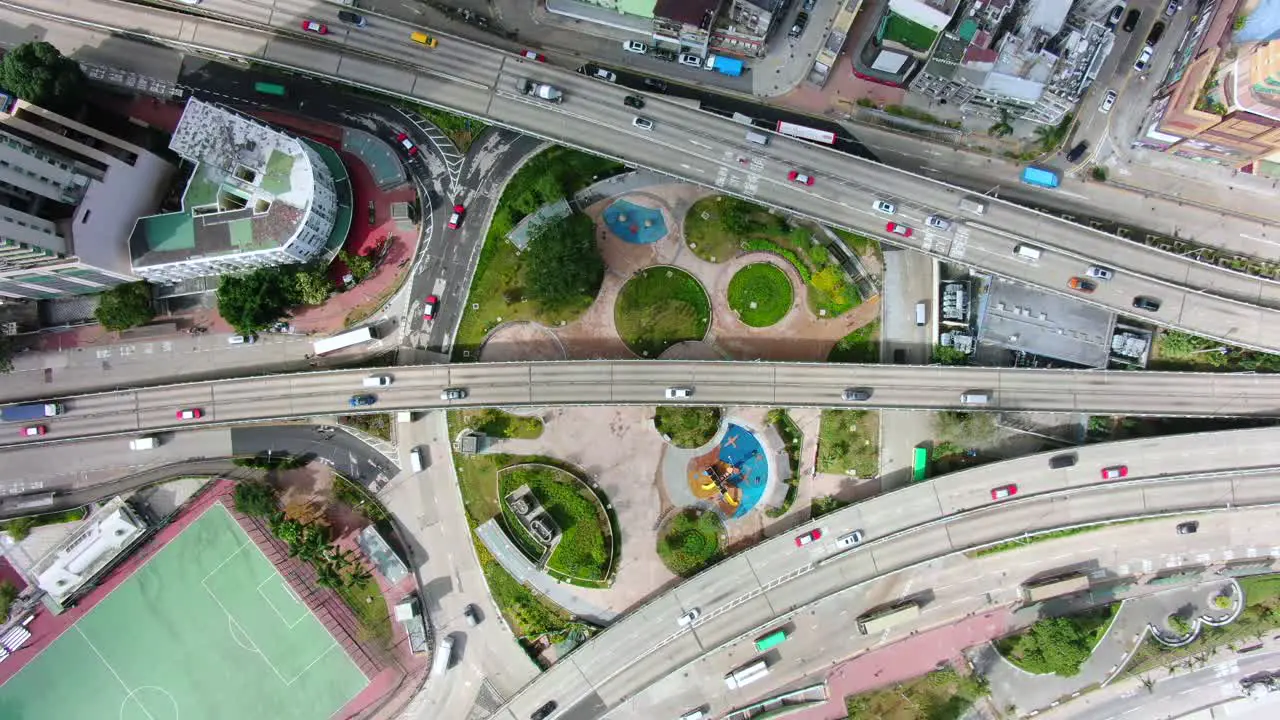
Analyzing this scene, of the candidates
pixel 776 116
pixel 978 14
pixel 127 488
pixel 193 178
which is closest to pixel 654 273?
pixel 776 116

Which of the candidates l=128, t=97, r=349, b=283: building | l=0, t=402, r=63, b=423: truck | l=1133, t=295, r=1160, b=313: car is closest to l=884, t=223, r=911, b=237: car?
l=1133, t=295, r=1160, b=313: car

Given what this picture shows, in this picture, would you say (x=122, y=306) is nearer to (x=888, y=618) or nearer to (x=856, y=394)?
(x=856, y=394)

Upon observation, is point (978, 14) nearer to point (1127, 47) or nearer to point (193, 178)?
point (1127, 47)

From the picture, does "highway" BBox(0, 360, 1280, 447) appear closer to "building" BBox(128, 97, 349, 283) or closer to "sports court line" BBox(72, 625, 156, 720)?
"building" BBox(128, 97, 349, 283)

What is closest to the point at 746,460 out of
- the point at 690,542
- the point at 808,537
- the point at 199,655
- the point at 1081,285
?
the point at 808,537

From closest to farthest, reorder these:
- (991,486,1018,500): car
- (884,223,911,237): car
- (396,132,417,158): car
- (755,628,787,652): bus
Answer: (991,486,1018,500): car, (884,223,911,237): car, (755,628,787,652): bus, (396,132,417,158): car

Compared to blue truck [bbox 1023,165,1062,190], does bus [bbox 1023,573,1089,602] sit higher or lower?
lower
